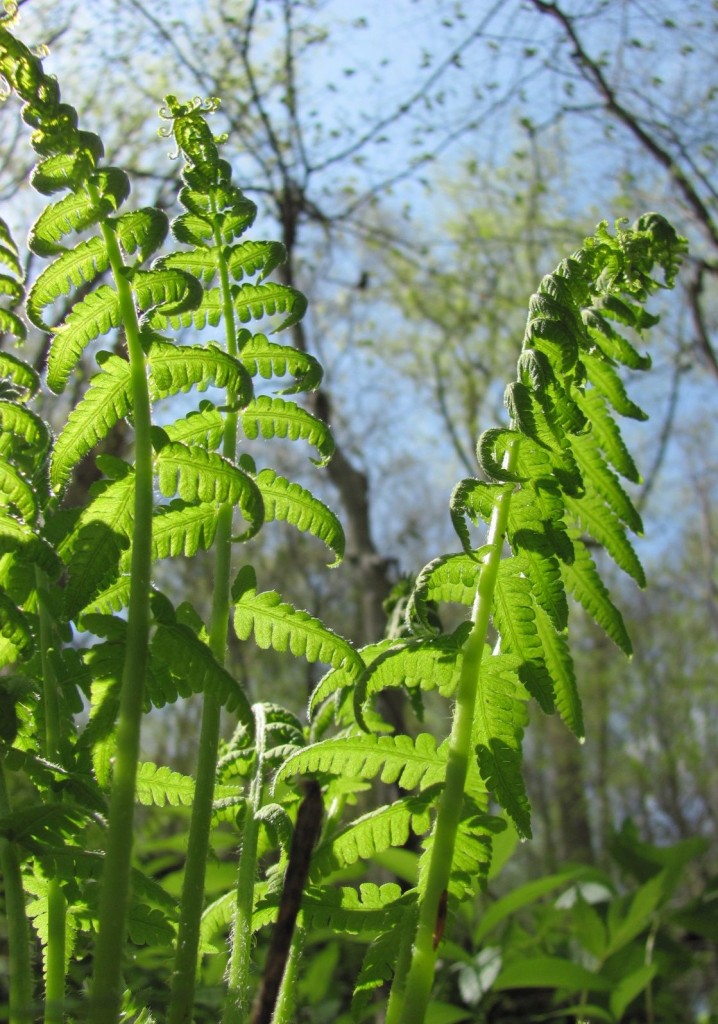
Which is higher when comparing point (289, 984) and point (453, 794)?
point (453, 794)

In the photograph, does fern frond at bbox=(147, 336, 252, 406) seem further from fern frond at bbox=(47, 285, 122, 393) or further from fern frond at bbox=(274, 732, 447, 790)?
fern frond at bbox=(274, 732, 447, 790)

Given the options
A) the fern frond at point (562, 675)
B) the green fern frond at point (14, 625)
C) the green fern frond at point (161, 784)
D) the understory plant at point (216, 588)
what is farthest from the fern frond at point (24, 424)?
the fern frond at point (562, 675)

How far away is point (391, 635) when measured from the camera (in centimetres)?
157

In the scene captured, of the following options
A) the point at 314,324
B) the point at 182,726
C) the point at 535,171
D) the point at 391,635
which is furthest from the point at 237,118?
the point at 182,726

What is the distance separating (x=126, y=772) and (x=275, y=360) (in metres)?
0.62

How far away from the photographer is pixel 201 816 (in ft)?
3.40

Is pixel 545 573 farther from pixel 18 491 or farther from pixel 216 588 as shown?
pixel 18 491

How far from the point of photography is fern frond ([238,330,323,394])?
1.25 m

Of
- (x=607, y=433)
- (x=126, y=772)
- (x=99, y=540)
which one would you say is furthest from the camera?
(x=607, y=433)

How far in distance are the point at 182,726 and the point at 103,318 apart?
17836 mm

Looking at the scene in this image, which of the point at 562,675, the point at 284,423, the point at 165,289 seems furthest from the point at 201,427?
the point at 562,675

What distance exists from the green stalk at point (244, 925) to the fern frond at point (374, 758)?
92 mm

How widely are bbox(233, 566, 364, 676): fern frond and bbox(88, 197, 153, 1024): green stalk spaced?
226 mm

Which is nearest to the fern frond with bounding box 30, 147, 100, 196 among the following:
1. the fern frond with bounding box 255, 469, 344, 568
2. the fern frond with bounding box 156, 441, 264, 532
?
the fern frond with bounding box 156, 441, 264, 532
